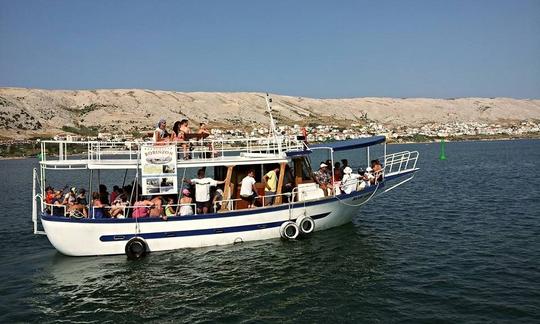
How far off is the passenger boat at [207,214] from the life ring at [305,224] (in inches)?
1.7

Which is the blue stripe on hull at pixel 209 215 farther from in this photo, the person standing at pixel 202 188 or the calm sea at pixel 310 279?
the calm sea at pixel 310 279

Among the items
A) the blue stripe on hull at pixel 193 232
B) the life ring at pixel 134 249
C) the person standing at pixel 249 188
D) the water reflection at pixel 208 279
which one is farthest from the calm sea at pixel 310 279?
the person standing at pixel 249 188

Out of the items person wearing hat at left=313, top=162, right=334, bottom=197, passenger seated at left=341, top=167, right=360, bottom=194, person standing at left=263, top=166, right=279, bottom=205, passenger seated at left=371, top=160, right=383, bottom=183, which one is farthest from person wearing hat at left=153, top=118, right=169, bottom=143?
passenger seated at left=371, top=160, right=383, bottom=183

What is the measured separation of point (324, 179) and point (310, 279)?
20.3ft

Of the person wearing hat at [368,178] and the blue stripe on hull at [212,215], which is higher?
the person wearing hat at [368,178]

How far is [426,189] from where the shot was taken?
34.3m

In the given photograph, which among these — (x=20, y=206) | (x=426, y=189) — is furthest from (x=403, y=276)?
(x=20, y=206)

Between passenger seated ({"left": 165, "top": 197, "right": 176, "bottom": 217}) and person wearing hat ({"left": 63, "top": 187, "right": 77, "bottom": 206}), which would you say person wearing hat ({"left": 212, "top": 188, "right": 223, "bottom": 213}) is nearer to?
passenger seated ({"left": 165, "top": 197, "right": 176, "bottom": 217})

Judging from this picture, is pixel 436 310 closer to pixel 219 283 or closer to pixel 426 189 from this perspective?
pixel 219 283

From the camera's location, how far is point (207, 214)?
16.9 metres

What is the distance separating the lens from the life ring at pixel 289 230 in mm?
17891

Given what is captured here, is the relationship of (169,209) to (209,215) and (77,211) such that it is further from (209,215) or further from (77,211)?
(77,211)

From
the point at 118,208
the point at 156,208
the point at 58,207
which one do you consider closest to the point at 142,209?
the point at 156,208

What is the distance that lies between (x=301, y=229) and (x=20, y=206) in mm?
23310
